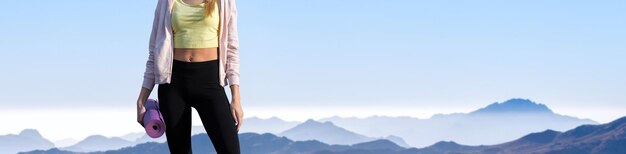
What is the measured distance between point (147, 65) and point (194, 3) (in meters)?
0.75

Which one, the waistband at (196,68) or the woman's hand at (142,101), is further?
the woman's hand at (142,101)

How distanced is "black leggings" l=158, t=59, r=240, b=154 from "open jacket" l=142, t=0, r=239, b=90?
0.09m

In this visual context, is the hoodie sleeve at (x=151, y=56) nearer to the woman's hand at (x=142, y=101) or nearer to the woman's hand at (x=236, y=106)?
the woman's hand at (x=142, y=101)

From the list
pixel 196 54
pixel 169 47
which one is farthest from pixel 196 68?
pixel 169 47

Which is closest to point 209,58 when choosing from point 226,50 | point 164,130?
point 226,50

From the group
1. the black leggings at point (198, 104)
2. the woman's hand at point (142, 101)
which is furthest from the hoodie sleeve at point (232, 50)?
the woman's hand at point (142, 101)

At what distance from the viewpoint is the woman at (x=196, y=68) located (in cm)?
793

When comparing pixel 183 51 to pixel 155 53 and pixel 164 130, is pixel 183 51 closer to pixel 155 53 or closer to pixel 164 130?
pixel 155 53

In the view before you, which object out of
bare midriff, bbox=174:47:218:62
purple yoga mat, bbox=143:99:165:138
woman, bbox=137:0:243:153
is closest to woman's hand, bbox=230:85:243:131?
woman, bbox=137:0:243:153

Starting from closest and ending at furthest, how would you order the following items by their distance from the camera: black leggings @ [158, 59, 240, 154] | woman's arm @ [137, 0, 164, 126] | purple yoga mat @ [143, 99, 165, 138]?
black leggings @ [158, 59, 240, 154], purple yoga mat @ [143, 99, 165, 138], woman's arm @ [137, 0, 164, 126]

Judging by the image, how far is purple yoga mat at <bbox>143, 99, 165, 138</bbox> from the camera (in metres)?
8.10

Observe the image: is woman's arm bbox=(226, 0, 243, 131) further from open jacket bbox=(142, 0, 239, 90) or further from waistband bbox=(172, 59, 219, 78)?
waistband bbox=(172, 59, 219, 78)

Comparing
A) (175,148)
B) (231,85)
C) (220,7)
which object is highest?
(220,7)

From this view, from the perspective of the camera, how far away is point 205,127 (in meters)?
8.00
